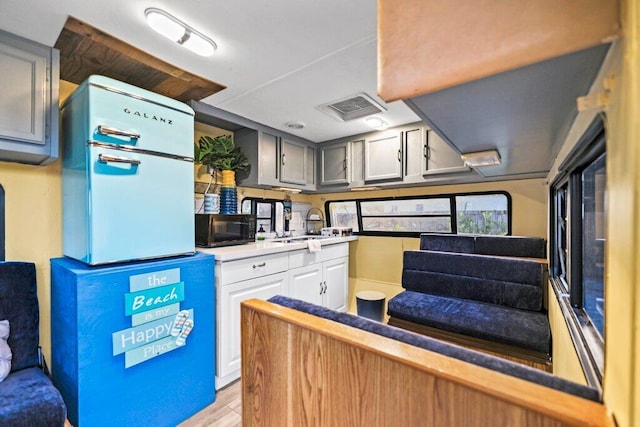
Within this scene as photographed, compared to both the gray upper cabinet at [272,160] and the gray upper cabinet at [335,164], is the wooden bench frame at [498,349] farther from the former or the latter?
the gray upper cabinet at [272,160]

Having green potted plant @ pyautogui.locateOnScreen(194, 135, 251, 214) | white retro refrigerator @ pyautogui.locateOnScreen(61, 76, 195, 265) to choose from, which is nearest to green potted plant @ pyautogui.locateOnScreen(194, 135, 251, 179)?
green potted plant @ pyautogui.locateOnScreen(194, 135, 251, 214)

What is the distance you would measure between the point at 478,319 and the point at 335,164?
2195mm

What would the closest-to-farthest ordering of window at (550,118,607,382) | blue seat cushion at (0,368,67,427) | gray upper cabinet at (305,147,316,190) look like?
window at (550,118,607,382) → blue seat cushion at (0,368,67,427) → gray upper cabinet at (305,147,316,190)

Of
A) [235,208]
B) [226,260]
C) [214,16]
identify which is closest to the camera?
[214,16]

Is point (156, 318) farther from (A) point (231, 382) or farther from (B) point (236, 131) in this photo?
(B) point (236, 131)

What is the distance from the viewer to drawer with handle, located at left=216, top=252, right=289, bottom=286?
6.63ft

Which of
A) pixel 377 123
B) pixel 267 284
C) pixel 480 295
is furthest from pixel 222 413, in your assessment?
pixel 377 123

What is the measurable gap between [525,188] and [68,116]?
3.74m

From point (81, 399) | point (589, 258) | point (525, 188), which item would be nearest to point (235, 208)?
point (81, 399)

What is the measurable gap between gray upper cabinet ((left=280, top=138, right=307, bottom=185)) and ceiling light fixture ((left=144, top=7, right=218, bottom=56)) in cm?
155

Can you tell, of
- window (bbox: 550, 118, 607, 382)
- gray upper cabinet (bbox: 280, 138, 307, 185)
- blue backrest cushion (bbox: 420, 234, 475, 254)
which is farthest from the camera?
gray upper cabinet (bbox: 280, 138, 307, 185)

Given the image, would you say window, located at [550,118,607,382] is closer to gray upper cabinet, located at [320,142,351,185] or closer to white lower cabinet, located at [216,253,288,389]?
white lower cabinet, located at [216,253,288,389]

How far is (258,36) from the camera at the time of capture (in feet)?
4.90

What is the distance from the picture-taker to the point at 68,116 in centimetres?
169
